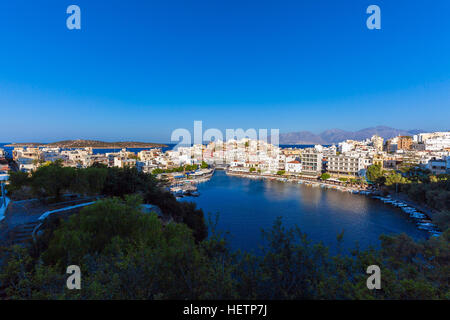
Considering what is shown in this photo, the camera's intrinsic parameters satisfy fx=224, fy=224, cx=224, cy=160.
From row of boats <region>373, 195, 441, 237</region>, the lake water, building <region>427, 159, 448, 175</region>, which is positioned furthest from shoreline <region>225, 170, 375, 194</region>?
building <region>427, 159, 448, 175</region>

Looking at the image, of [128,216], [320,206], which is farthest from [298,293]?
[320,206]

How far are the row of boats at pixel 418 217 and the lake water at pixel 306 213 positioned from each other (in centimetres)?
34

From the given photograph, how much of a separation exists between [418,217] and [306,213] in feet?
21.2

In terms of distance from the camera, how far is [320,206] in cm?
1723

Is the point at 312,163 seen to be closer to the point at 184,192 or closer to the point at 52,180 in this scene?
the point at 184,192

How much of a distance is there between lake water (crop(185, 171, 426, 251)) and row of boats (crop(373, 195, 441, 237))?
13.6 inches

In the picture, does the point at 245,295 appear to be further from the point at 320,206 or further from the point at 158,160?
the point at 158,160

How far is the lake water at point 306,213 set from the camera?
1177 centimetres

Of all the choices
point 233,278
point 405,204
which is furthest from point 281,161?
point 233,278

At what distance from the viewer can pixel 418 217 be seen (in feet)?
45.1

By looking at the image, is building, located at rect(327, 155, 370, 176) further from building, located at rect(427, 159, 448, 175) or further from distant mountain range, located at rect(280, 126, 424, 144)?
distant mountain range, located at rect(280, 126, 424, 144)

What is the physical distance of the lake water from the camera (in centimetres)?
1177

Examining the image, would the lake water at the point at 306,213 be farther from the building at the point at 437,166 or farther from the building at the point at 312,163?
the building at the point at 437,166
